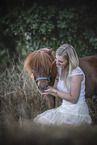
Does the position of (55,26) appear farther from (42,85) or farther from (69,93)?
(69,93)

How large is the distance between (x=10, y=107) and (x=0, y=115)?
23cm

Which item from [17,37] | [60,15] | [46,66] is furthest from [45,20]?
[46,66]

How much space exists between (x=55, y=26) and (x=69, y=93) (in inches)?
112

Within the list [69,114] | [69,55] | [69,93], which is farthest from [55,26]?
[69,114]

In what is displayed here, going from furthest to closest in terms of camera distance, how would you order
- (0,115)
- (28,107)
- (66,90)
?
(28,107) → (0,115) → (66,90)

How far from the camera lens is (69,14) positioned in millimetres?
3572

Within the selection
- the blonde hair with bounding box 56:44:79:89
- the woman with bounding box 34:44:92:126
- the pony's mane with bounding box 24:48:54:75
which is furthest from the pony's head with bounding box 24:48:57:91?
the blonde hair with bounding box 56:44:79:89

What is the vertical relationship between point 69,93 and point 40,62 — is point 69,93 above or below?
below

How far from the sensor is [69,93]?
158cm

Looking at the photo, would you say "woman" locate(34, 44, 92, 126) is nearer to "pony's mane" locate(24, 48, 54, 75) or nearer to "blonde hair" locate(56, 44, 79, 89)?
"blonde hair" locate(56, 44, 79, 89)

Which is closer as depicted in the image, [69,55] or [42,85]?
[69,55]

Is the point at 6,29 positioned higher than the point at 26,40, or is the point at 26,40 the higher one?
the point at 6,29

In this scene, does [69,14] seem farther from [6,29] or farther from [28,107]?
[28,107]

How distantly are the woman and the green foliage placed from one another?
6.69 feet
